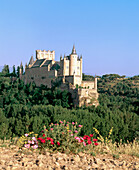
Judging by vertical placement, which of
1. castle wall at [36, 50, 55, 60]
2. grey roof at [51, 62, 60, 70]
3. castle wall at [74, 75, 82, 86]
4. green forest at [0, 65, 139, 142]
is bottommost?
green forest at [0, 65, 139, 142]

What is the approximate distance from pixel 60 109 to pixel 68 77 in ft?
52.6

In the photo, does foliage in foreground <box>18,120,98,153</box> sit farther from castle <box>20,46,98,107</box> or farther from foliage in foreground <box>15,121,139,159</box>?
castle <box>20,46,98,107</box>

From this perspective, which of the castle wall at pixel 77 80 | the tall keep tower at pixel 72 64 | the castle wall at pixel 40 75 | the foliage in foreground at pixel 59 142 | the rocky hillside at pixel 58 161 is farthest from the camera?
the castle wall at pixel 40 75

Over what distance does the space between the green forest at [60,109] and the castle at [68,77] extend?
1564 millimetres

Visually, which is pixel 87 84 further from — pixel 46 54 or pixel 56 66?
pixel 46 54

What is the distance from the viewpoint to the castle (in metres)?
44.2

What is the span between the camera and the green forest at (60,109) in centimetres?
2289

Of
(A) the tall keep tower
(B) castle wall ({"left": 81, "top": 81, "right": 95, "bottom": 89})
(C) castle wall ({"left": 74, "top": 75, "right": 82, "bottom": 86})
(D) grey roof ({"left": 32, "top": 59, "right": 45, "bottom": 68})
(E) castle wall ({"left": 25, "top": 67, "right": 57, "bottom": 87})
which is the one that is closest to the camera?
(C) castle wall ({"left": 74, "top": 75, "right": 82, "bottom": 86})

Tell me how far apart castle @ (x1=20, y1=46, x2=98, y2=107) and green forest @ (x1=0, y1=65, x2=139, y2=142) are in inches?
61.6

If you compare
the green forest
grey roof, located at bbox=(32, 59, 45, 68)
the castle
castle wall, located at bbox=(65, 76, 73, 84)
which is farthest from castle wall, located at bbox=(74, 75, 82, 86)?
grey roof, located at bbox=(32, 59, 45, 68)

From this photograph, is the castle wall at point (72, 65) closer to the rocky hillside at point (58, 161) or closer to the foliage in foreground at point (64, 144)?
the foliage in foreground at point (64, 144)

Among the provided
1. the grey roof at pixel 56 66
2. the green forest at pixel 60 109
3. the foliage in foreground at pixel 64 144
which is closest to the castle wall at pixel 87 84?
the green forest at pixel 60 109

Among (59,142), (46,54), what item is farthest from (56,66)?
(59,142)

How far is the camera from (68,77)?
155ft
